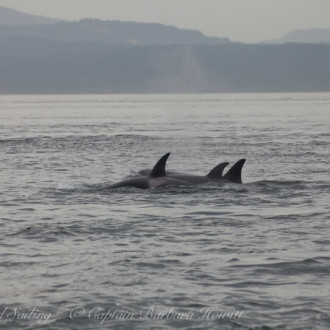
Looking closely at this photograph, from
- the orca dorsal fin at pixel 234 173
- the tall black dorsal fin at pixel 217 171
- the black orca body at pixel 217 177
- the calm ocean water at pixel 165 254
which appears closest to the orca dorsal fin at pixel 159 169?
the black orca body at pixel 217 177

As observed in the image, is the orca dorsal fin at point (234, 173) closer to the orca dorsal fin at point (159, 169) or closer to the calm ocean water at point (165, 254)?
the calm ocean water at point (165, 254)

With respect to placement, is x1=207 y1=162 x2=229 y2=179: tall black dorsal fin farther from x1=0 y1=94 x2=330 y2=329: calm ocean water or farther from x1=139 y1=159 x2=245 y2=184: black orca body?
x1=0 y1=94 x2=330 y2=329: calm ocean water

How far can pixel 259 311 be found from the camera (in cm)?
1120

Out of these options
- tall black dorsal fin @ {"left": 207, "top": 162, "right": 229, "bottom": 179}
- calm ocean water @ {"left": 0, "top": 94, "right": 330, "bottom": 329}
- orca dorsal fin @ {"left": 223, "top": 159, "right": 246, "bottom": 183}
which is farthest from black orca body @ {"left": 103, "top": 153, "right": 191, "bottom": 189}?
orca dorsal fin @ {"left": 223, "top": 159, "right": 246, "bottom": 183}

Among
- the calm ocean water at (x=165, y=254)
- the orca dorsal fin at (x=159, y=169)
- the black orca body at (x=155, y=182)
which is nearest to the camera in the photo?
the calm ocean water at (x=165, y=254)

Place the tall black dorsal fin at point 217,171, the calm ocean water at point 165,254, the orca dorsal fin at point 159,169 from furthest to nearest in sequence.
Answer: the tall black dorsal fin at point 217,171, the orca dorsal fin at point 159,169, the calm ocean water at point 165,254

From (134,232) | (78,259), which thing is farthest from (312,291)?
(134,232)

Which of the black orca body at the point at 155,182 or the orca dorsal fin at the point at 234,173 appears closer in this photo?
the black orca body at the point at 155,182

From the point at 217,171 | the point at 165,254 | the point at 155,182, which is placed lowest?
the point at 155,182

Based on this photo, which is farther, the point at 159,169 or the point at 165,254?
the point at 159,169

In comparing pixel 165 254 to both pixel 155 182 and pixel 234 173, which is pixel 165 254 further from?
pixel 234 173

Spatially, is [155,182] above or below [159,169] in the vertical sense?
below

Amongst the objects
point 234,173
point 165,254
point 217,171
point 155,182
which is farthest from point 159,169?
point 165,254

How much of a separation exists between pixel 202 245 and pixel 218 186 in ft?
26.7
